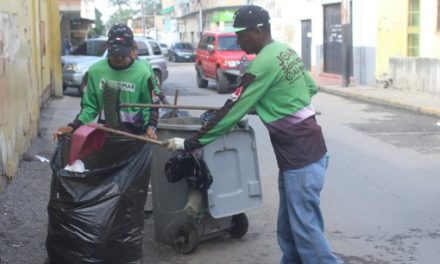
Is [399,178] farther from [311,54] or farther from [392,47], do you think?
[311,54]

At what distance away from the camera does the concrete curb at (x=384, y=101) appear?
49.3ft

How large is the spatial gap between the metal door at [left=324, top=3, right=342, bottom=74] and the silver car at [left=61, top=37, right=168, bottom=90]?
7.59 meters

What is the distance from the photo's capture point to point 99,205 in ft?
14.6

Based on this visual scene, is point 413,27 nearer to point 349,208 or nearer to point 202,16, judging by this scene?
point 349,208

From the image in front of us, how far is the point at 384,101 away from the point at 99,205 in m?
14.0

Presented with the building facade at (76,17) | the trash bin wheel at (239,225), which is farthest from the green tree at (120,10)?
the trash bin wheel at (239,225)

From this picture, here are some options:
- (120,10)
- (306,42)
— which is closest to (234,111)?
(306,42)

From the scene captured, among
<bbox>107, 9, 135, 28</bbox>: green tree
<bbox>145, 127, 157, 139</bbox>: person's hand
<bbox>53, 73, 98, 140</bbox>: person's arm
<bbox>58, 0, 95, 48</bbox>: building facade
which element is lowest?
<bbox>145, 127, 157, 139</bbox>: person's hand

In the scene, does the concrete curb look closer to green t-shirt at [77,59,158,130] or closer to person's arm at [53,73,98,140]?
green t-shirt at [77,59,158,130]

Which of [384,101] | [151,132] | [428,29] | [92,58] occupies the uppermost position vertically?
[428,29]

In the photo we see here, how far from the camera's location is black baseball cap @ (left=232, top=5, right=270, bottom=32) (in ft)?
12.9

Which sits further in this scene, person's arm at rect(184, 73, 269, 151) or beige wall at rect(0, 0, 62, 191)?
beige wall at rect(0, 0, 62, 191)

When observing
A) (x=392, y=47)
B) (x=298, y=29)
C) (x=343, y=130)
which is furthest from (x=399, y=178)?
(x=298, y=29)

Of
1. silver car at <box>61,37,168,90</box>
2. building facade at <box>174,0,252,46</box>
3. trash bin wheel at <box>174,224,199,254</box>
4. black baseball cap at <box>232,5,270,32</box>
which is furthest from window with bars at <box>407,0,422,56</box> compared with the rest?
building facade at <box>174,0,252,46</box>
